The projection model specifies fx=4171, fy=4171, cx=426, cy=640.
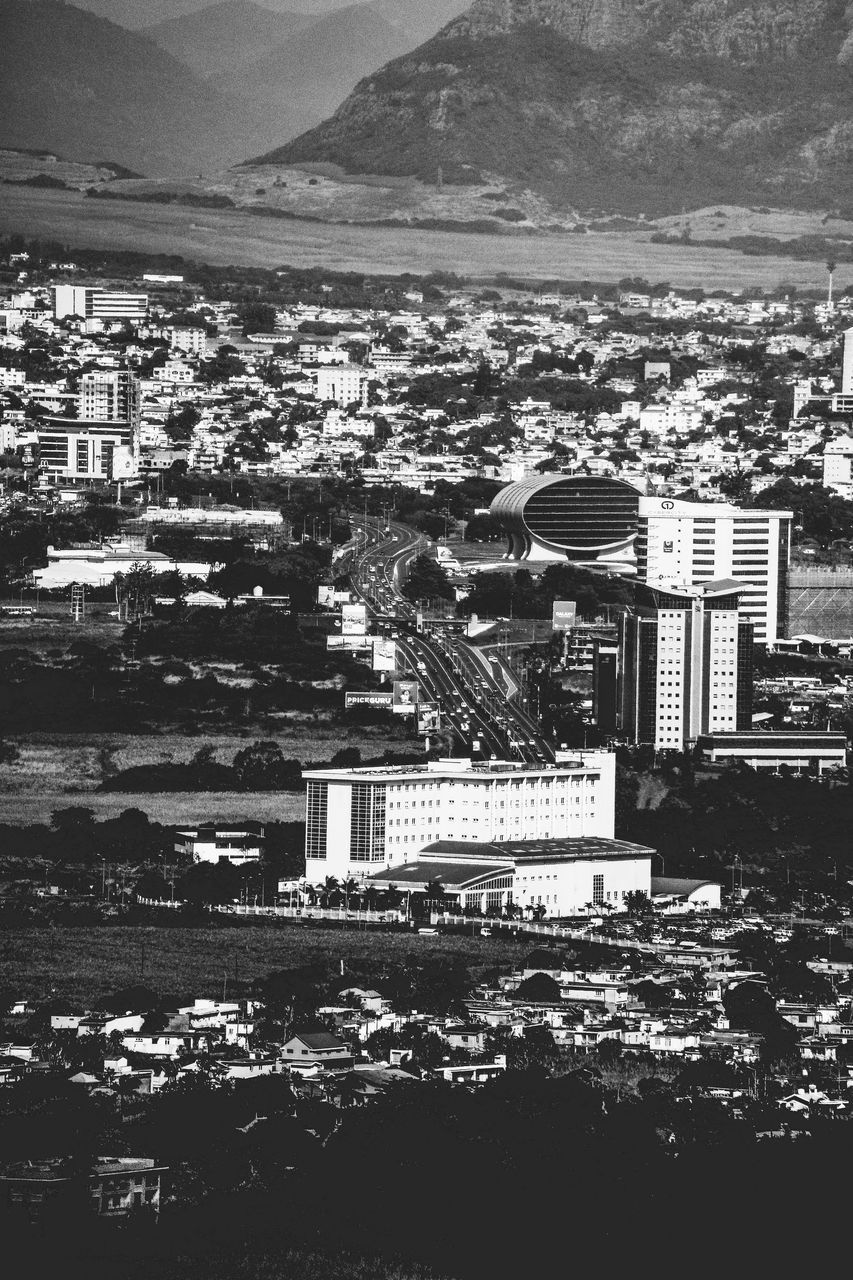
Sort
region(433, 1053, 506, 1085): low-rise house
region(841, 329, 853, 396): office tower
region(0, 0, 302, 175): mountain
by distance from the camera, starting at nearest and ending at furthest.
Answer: region(433, 1053, 506, 1085): low-rise house < region(841, 329, 853, 396): office tower < region(0, 0, 302, 175): mountain

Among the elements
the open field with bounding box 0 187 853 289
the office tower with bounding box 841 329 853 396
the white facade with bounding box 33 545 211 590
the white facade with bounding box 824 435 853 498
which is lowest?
the white facade with bounding box 33 545 211 590

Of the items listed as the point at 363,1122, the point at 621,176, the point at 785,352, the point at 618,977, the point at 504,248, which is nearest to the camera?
the point at 363,1122

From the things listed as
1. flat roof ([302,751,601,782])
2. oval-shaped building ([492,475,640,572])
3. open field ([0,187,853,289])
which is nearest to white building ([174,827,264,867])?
flat roof ([302,751,601,782])

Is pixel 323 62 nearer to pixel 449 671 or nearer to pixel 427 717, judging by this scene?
pixel 449 671

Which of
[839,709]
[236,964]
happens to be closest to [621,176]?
[839,709]

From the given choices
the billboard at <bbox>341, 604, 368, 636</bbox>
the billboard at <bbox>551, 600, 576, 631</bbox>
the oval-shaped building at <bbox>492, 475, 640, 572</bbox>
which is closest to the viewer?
the billboard at <bbox>341, 604, 368, 636</bbox>

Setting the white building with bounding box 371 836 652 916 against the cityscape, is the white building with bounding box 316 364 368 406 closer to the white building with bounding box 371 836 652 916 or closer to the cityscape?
the cityscape

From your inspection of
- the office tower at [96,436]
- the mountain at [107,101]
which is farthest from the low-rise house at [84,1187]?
the mountain at [107,101]

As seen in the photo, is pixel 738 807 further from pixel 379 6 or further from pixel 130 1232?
pixel 379 6
